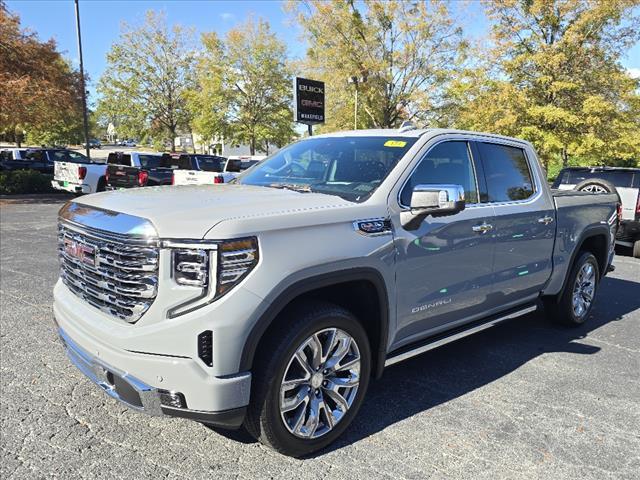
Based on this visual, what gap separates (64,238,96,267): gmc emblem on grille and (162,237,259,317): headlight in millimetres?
616

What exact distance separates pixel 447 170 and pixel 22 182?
62.7 ft

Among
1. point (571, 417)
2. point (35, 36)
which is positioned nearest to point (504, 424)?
point (571, 417)

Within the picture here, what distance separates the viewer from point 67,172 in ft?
53.4

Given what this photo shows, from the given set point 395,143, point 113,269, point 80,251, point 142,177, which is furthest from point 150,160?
point 113,269

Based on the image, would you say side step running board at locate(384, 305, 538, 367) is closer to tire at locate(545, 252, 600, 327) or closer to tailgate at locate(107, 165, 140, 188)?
tire at locate(545, 252, 600, 327)

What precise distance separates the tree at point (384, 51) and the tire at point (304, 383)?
2175cm

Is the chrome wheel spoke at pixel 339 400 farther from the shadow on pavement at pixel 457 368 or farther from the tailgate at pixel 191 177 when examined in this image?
the tailgate at pixel 191 177

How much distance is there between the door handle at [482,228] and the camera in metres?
3.75

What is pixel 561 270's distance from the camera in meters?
4.97

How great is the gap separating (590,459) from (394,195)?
194 centimetres

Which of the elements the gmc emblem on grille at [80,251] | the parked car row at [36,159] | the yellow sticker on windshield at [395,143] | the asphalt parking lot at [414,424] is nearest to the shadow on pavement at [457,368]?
the asphalt parking lot at [414,424]

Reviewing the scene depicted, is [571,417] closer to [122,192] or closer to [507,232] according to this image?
[507,232]

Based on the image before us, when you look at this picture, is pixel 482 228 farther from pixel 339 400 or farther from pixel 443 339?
pixel 339 400

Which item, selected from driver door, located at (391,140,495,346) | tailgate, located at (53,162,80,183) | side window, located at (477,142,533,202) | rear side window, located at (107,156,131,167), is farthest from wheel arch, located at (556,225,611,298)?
rear side window, located at (107,156,131,167)
